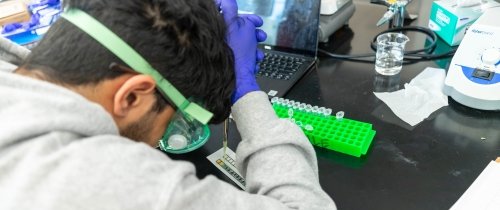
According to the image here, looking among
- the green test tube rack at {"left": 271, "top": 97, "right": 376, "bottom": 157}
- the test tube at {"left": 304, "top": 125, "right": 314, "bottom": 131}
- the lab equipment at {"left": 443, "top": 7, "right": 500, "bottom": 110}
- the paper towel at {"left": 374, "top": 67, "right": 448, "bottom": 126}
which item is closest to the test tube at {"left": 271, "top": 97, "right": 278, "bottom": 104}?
the green test tube rack at {"left": 271, "top": 97, "right": 376, "bottom": 157}

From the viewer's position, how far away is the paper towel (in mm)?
852

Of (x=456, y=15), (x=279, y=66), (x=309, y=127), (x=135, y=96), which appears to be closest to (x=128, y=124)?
(x=135, y=96)

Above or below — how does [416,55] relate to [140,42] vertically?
below

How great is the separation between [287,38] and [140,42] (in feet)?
2.01

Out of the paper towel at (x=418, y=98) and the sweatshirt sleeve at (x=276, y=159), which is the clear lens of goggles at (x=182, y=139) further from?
the paper towel at (x=418, y=98)

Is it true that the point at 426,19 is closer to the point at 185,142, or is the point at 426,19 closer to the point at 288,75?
the point at 288,75

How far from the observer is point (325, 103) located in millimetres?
911

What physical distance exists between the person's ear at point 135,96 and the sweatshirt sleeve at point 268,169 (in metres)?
0.11

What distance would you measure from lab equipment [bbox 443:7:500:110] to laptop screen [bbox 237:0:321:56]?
315 mm

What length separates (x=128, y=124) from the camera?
1.83 ft

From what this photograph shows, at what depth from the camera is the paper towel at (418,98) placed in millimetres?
852

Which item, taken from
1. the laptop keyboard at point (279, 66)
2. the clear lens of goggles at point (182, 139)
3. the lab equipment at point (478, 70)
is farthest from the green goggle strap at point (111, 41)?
the lab equipment at point (478, 70)

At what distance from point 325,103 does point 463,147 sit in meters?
0.27

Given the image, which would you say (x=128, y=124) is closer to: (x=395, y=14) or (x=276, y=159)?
(x=276, y=159)
